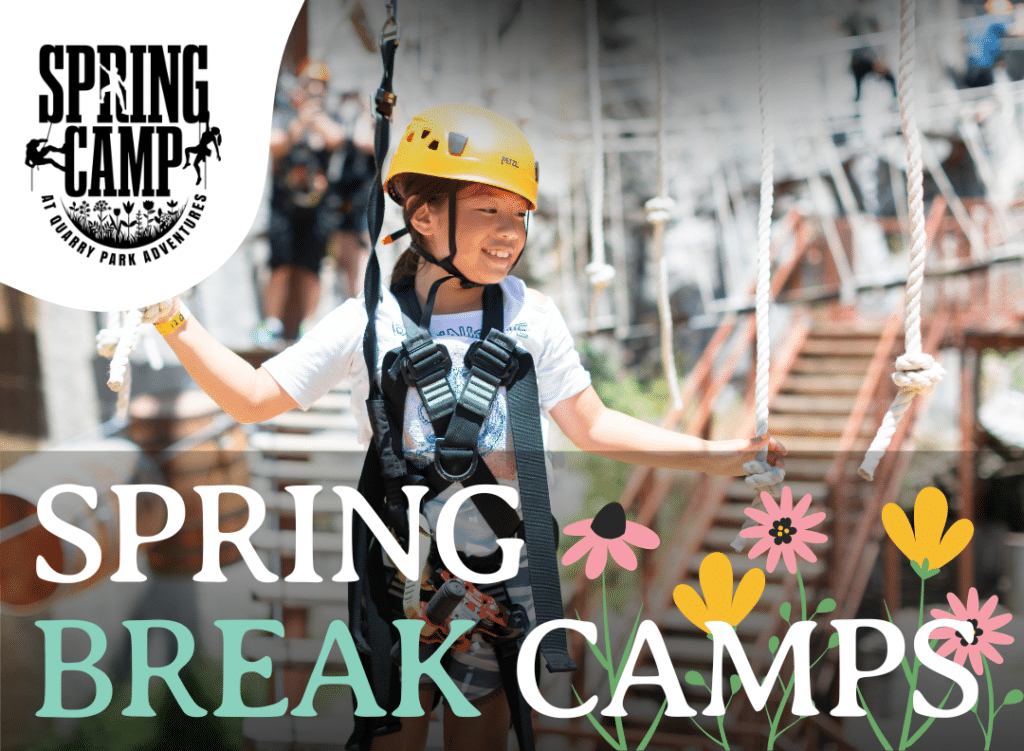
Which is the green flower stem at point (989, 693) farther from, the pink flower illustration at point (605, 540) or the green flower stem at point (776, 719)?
the pink flower illustration at point (605, 540)

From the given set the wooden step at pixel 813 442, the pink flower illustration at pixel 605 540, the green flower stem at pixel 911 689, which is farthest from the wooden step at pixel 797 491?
the pink flower illustration at pixel 605 540

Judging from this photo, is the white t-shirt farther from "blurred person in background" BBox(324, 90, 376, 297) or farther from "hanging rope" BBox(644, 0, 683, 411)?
"blurred person in background" BBox(324, 90, 376, 297)

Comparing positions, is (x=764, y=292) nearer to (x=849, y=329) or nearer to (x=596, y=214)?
(x=596, y=214)

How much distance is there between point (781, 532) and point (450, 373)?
0.71m

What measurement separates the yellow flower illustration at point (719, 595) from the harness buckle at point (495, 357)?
53cm

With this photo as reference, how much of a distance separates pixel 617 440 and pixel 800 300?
2711mm

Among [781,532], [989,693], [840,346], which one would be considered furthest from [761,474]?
[840,346]

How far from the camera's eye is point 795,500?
2.24 metres

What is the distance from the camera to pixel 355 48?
2832 millimetres

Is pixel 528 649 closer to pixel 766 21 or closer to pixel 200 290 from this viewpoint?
pixel 766 21

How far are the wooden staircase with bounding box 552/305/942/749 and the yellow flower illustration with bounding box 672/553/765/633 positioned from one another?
99 millimetres

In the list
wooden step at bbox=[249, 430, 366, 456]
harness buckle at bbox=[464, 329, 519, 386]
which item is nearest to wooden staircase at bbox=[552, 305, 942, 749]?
harness buckle at bbox=[464, 329, 519, 386]

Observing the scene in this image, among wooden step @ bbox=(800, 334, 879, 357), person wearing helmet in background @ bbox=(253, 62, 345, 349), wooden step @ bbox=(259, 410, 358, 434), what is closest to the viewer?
wooden step @ bbox=(259, 410, 358, 434)

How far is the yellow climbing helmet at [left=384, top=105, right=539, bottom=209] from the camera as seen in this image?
1144 millimetres
